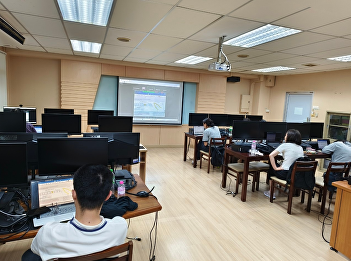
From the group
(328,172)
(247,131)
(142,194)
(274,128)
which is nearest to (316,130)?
(274,128)

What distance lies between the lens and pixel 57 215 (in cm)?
151

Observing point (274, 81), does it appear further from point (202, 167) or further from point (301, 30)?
point (301, 30)

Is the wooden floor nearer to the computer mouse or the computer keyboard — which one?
the computer mouse

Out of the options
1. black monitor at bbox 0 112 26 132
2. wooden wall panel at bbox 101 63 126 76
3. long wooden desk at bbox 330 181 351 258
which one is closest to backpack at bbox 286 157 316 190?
long wooden desk at bbox 330 181 351 258

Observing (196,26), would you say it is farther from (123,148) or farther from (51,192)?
(51,192)

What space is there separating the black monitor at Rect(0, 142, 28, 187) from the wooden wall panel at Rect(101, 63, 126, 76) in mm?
5286

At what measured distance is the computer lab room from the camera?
6.31ft

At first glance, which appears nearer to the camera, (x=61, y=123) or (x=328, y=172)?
(x=328, y=172)

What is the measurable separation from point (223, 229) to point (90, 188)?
6.87 ft

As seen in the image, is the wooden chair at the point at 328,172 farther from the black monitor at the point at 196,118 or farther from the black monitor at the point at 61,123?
the black monitor at the point at 61,123

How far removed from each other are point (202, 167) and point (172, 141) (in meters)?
2.30

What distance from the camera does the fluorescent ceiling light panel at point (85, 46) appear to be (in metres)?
→ 4.60

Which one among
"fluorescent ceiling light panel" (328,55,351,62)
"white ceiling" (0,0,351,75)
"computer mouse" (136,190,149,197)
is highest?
"fluorescent ceiling light panel" (328,55,351,62)

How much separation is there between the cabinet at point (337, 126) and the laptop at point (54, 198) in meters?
6.00
